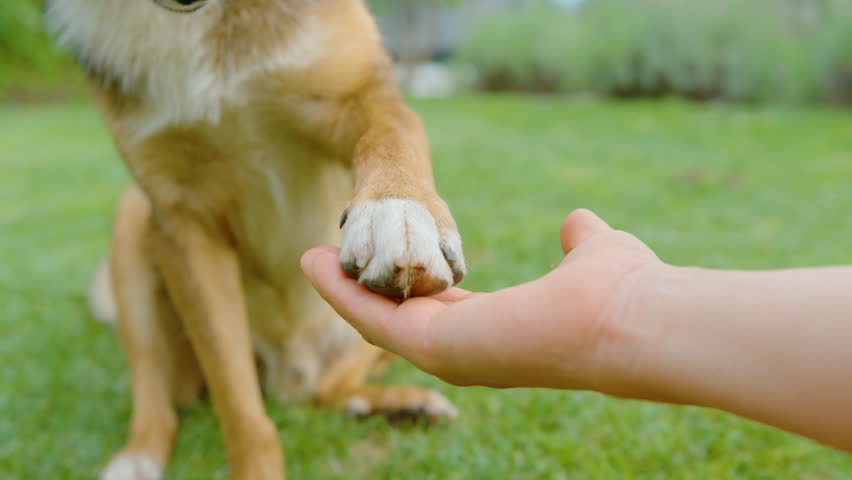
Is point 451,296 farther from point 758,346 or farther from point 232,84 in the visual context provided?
point 232,84

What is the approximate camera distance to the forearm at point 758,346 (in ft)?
2.77

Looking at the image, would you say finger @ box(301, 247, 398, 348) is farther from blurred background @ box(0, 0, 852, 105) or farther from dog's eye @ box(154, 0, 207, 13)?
blurred background @ box(0, 0, 852, 105)

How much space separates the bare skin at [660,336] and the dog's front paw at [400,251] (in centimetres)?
9

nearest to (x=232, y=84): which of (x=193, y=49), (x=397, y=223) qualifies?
(x=193, y=49)

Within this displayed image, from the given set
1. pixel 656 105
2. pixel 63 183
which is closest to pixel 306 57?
pixel 63 183

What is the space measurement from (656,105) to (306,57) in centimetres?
1032

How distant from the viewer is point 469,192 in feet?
20.0

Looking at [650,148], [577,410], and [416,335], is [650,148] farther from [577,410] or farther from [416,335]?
[416,335]

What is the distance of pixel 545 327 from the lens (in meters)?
0.98

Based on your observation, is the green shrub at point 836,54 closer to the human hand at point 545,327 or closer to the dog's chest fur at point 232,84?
the dog's chest fur at point 232,84

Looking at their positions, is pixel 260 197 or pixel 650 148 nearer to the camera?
pixel 260 197

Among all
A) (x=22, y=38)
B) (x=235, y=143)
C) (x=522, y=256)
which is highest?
(x=235, y=143)

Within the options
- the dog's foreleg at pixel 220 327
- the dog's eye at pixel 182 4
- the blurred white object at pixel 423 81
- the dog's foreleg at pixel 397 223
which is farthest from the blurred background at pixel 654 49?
the dog's foreleg at pixel 397 223

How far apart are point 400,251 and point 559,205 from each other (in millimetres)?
4490
